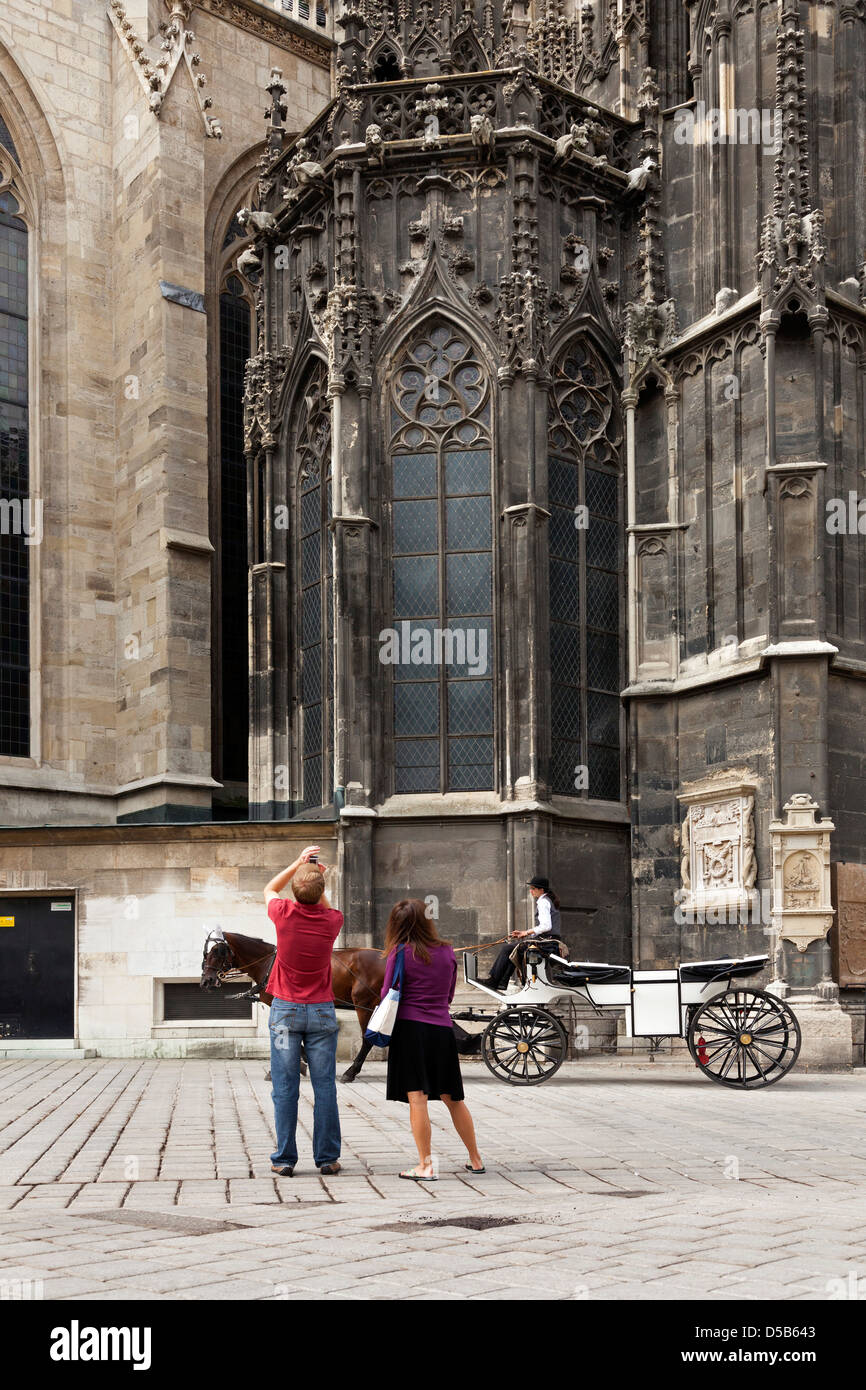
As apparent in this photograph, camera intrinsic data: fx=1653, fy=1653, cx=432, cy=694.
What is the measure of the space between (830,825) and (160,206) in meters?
15.6

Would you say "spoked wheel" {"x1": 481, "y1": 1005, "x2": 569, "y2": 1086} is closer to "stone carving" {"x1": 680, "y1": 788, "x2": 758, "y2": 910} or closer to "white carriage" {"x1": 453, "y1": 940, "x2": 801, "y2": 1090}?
"white carriage" {"x1": 453, "y1": 940, "x2": 801, "y2": 1090}

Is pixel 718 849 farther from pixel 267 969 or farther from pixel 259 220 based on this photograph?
pixel 259 220

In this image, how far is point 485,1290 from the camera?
17.4ft

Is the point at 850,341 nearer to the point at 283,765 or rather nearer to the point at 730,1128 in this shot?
the point at 283,765

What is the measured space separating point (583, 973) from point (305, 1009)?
22.6 feet

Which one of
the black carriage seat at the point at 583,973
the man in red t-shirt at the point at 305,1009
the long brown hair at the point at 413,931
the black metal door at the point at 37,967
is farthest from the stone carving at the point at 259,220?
the long brown hair at the point at 413,931

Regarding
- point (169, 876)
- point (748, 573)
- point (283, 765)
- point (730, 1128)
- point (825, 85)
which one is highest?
point (825, 85)

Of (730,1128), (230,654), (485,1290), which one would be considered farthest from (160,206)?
(485,1290)

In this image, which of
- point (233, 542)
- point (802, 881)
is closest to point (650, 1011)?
point (802, 881)

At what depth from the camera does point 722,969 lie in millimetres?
15078

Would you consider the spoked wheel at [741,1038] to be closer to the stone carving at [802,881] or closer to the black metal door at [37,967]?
the stone carving at [802,881]

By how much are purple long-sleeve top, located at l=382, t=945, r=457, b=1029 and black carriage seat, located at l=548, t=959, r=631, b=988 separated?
6782mm
